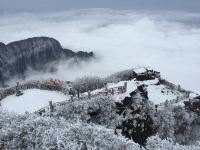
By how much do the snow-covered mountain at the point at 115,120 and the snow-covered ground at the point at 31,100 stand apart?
0.34 meters

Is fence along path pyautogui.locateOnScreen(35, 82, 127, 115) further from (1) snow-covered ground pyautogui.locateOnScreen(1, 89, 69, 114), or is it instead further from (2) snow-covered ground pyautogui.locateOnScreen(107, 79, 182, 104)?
(1) snow-covered ground pyautogui.locateOnScreen(1, 89, 69, 114)

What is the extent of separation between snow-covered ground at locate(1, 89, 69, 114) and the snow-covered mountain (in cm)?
34

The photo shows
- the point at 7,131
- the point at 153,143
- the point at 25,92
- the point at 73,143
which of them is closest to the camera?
the point at 73,143

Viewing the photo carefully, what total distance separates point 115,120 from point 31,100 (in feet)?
39.5

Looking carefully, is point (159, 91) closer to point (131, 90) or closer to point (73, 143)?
point (131, 90)

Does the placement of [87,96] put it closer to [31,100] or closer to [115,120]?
[115,120]

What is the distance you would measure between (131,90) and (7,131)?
2295 centimetres

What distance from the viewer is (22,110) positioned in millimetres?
43000

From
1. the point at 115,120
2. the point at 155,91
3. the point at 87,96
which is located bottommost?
the point at 115,120

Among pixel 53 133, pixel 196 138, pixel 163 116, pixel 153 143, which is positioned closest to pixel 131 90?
pixel 163 116

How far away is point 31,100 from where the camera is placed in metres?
46.0

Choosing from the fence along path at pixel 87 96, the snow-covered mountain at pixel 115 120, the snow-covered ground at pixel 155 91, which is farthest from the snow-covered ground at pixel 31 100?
the snow-covered ground at pixel 155 91

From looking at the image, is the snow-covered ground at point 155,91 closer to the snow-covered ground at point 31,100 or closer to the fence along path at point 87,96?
the fence along path at point 87,96

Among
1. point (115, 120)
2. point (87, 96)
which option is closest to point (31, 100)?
point (87, 96)
